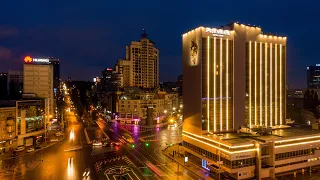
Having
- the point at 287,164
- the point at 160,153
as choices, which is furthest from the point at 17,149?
the point at 287,164

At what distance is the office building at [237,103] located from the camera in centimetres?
4903

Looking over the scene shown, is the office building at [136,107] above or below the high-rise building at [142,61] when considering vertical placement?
below

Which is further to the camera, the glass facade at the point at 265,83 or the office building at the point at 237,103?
the glass facade at the point at 265,83

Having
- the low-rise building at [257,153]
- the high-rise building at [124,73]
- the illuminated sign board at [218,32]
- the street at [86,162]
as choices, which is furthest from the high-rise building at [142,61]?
the low-rise building at [257,153]

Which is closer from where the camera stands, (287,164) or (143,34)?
(287,164)

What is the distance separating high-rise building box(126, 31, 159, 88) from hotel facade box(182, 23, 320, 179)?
119600mm

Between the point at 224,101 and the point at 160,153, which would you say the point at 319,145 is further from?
the point at 160,153

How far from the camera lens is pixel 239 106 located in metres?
62.9

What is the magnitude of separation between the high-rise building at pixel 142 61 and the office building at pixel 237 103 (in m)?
119

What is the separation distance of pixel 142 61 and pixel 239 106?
416 ft

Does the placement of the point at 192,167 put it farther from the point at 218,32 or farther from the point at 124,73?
the point at 124,73

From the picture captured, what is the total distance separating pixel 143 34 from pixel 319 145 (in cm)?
14073

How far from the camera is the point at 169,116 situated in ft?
463

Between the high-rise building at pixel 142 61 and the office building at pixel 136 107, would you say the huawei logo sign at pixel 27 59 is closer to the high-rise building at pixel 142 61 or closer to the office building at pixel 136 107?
the office building at pixel 136 107
